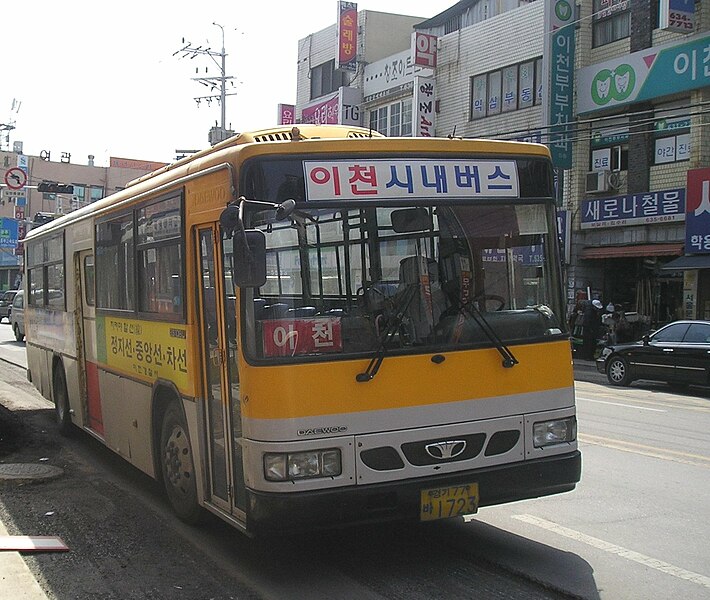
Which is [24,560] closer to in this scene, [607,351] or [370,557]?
[370,557]

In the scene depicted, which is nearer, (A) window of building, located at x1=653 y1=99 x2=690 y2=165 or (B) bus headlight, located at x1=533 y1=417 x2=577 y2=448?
(B) bus headlight, located at x1=533 y1=417 x2=577 y2=448

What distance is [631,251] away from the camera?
82.8ft

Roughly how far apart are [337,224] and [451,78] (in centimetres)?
2764

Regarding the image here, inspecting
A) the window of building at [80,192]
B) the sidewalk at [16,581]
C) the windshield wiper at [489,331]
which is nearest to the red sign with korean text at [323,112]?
the windshield wiper at [489,331]

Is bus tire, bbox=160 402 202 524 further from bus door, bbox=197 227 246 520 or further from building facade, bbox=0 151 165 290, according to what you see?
building facade, bbox=0 151 165 290

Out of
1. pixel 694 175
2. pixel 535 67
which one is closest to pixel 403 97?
pixel 535 67

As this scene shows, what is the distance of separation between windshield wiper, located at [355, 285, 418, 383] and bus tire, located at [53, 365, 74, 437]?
22.4 ft

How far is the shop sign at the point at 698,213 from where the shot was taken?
2275cm

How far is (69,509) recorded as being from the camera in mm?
7887

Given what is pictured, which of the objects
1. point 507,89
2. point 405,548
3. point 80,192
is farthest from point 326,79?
point 80,192

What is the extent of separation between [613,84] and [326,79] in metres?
17.5

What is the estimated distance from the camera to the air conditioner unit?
85.1 feet

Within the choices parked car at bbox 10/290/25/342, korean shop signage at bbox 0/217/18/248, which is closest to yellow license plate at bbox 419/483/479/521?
parked car at bbox 10/290/25/342

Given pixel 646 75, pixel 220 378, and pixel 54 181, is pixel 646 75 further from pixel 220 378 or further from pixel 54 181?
pixel 54 181
